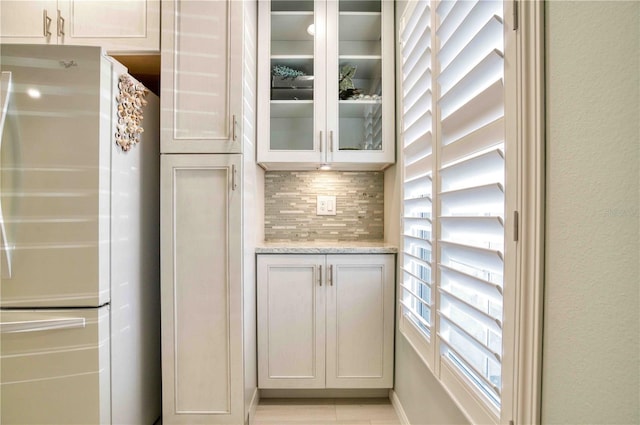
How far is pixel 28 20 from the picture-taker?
1.56m

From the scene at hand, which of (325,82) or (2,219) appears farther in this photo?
(325,82)

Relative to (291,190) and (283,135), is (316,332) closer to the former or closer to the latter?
(291,190)

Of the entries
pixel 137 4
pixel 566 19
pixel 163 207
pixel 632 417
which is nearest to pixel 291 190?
pixel 163 207

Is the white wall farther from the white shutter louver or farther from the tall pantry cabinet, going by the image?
the tall pantry cabinet

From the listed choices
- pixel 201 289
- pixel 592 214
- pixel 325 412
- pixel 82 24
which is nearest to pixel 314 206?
pixel 201 289

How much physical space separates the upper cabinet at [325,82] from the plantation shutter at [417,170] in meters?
0.32

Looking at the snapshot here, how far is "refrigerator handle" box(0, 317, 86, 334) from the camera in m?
1.16

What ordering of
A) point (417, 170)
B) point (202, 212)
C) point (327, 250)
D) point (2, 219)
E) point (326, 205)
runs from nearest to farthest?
point (2, 219)
point (417, 170)
point (202, 212)
point (327, 250)
point (326, 205)

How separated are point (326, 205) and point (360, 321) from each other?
80 centimetres

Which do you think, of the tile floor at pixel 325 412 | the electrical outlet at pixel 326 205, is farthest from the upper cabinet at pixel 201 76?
the tile floor at pixel 325 412

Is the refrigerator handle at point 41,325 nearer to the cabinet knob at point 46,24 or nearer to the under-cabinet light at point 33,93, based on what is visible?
the under-cabinet light at point 33,93

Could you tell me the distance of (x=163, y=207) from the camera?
1513mm

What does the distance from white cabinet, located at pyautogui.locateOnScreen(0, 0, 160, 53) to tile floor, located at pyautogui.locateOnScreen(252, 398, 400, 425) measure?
2043mm

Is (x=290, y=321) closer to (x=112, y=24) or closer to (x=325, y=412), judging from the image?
(x=325, y=412)
